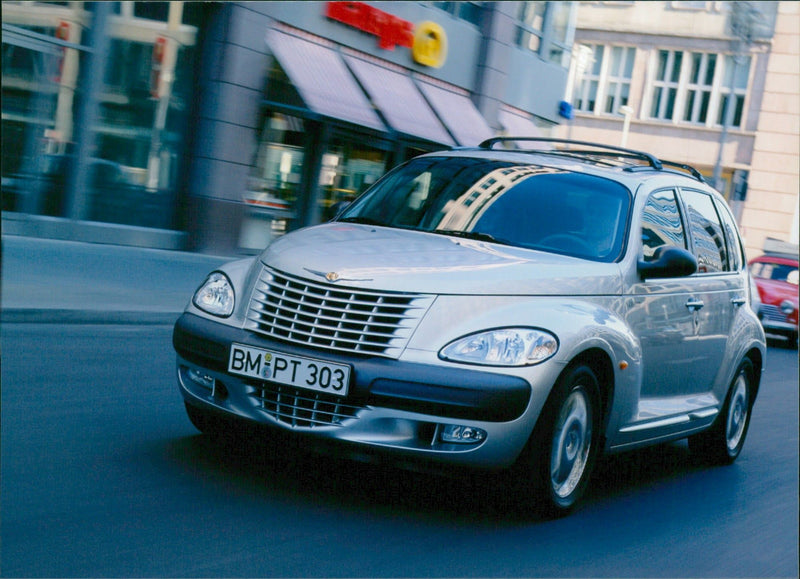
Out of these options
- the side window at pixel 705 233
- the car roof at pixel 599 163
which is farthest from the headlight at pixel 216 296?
the side window at pixel 705 233

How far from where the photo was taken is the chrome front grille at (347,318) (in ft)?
16.1

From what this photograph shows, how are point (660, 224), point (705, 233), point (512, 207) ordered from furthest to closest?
1. point (705, 233)
2. point (660, 224)
3. point (512, 207)

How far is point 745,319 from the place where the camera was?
293 inches

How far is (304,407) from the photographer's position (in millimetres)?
4891

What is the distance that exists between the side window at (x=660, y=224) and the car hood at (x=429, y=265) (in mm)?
481

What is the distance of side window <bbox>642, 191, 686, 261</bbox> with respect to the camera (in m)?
6.20

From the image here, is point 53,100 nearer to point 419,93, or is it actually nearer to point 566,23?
point 419,93

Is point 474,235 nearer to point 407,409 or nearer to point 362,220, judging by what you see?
point 362,220

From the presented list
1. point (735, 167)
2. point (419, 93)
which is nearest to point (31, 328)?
point (419, 93)

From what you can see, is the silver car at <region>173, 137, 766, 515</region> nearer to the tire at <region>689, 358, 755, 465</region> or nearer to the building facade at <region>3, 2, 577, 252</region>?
the tire at <region>689, 358, 755, 465</region>

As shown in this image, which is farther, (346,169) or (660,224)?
(346,169)

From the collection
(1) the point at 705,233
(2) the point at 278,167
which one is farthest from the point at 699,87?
(1) the point at 705,233

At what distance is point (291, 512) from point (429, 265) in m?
1.22

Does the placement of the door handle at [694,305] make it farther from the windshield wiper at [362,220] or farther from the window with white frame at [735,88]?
the window with white frame at [735,88]
